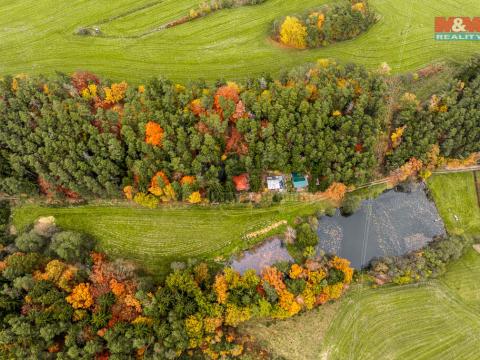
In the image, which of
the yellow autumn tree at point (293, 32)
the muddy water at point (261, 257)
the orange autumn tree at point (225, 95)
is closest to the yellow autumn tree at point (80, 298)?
the muddy water at point (261, 257)

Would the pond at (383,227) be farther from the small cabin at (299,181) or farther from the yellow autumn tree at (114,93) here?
the yellow autumn tree at (114,93)

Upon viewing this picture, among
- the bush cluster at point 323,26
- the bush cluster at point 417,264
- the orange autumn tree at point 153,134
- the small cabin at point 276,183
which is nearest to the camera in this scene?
the bush cluster at point 417,264

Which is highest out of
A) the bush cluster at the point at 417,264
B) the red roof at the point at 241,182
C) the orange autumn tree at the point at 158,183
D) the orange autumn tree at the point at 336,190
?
the orange autumn tree at the point at 158,183

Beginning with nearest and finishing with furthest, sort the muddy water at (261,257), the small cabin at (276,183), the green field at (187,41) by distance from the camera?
1. the muddy water at (261,257)
2. the small cabin at (276,183)
3. the green field at (187,41)

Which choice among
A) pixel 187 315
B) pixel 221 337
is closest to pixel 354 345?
pixel 221 337

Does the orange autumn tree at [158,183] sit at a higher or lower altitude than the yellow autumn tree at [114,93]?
lower

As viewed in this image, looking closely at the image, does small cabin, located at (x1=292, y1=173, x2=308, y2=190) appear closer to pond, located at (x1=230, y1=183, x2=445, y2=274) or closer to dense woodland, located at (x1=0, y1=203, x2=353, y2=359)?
pond, located at (x1=230, y1=183, x2=445, y2=274)

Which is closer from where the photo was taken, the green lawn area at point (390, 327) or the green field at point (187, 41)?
the green lawn area at point (390, 327)
